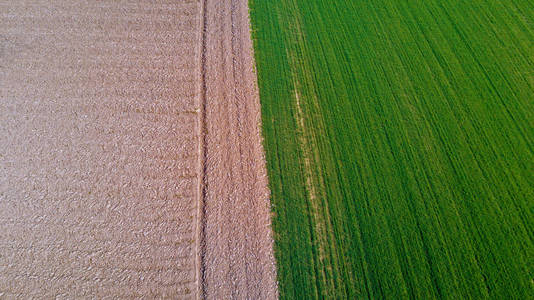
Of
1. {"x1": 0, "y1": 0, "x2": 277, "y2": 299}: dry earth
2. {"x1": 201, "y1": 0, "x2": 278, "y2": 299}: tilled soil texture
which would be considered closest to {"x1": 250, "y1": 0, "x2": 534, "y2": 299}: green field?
{"x1": 201, "y1": 0, "x2": 278, "y2": 299}: tilled soil texture

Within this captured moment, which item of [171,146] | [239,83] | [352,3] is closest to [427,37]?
[352,3]

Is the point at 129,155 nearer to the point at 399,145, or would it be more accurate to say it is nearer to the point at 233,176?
the point at 233,176

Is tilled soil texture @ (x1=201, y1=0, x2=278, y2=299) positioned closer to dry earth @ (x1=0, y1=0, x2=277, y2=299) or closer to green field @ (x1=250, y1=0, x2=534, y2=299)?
dry earth @ (x1=0, y1=0, x2=277, y2=299)

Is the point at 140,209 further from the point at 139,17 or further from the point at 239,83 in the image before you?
the point at 139,17

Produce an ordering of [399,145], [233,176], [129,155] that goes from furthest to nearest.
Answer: [399,145] < [129,155] < [233,176]

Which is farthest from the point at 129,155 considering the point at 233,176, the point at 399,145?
the point at 399,145

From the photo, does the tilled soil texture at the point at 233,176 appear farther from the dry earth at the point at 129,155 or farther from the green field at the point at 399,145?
the green field at the point at 399,145

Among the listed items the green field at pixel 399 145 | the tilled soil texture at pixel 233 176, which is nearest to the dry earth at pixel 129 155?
the tilled soil texture at pixel 233 176

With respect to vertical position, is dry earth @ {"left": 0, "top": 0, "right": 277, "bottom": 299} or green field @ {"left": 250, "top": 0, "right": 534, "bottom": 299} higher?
green field @ {"left": 250, "top": 0, "right": 534, "bottom": 299}
